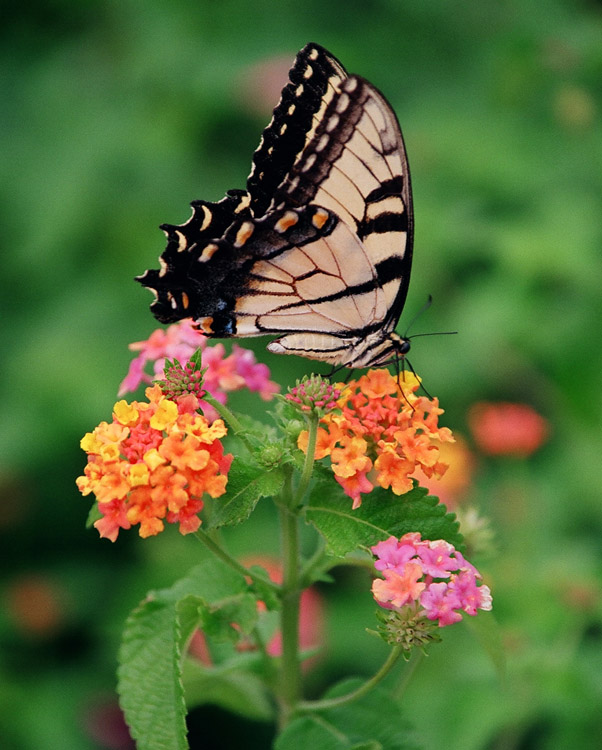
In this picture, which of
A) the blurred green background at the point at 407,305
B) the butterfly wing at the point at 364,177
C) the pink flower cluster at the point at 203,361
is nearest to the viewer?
the pink flower cluster at the point at 203,361

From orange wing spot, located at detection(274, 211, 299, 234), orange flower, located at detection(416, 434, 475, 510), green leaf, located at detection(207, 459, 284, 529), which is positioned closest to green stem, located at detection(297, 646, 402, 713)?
green leaf, located at detection(207, 459, 284, 529)

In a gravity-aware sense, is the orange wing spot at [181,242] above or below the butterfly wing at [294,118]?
below

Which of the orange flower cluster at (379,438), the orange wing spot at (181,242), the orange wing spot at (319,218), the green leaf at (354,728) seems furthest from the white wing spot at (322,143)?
the green leaf at (354,728)

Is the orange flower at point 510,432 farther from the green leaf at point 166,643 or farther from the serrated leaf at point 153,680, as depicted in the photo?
the serrated leaf at point 153,680

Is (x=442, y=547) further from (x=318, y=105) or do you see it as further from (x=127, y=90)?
(x=127, y=90)

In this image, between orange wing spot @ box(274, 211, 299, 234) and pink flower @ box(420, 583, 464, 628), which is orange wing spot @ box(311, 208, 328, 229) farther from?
pink flower @ box(420, 583, 464, 628)

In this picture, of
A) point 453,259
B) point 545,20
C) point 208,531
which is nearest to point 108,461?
point 208,531

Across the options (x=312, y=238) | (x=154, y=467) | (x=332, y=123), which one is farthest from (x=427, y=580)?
(x=332, y=123)
